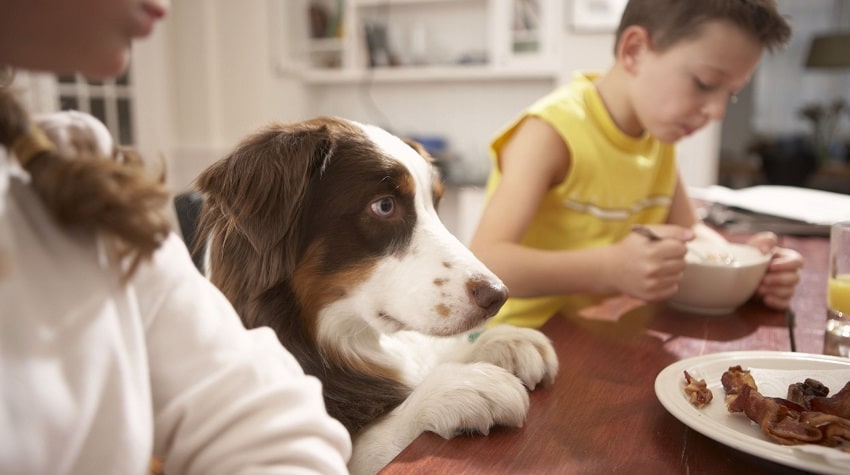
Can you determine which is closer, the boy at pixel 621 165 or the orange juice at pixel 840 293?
the orange juice at pixel 840 293

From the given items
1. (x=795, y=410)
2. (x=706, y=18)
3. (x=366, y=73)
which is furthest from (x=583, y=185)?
(x=366, y=73)

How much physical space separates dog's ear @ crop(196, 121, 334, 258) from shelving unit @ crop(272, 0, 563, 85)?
2.86 metres

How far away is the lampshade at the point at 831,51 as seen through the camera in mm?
5594

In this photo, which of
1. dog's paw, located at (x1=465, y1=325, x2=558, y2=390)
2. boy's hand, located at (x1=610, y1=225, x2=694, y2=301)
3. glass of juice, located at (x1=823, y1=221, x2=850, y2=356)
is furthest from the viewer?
boy's hand, located at (x1=610, y1=225, x2=694, y2=301)

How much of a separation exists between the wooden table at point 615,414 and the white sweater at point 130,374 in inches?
7.1

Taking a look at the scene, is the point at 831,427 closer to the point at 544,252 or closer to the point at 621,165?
the point at 544,252

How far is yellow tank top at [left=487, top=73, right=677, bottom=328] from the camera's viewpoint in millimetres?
1451

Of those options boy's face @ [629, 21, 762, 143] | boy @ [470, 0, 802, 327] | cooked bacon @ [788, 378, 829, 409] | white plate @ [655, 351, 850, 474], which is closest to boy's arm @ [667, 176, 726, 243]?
boy @ [470, 0, 802, 327]

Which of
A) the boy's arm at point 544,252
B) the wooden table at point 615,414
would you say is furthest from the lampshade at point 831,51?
the wooden table at point 615,414

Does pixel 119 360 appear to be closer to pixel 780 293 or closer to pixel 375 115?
pixel 780 293

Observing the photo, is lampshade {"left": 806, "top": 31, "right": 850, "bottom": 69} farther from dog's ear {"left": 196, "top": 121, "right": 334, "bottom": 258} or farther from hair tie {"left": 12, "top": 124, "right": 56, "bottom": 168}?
hair tie {"left": 12, "top": 124, "right": 56, "bottom": 168}

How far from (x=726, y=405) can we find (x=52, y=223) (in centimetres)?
66

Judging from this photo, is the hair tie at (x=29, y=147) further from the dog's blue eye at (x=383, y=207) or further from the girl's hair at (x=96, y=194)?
the dog's blue eye at (x=383, y=207)

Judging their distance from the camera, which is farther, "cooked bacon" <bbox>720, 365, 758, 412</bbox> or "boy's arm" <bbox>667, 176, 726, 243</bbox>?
"boy's arm" <bbox>667, 176, 726, 243</bbox>
